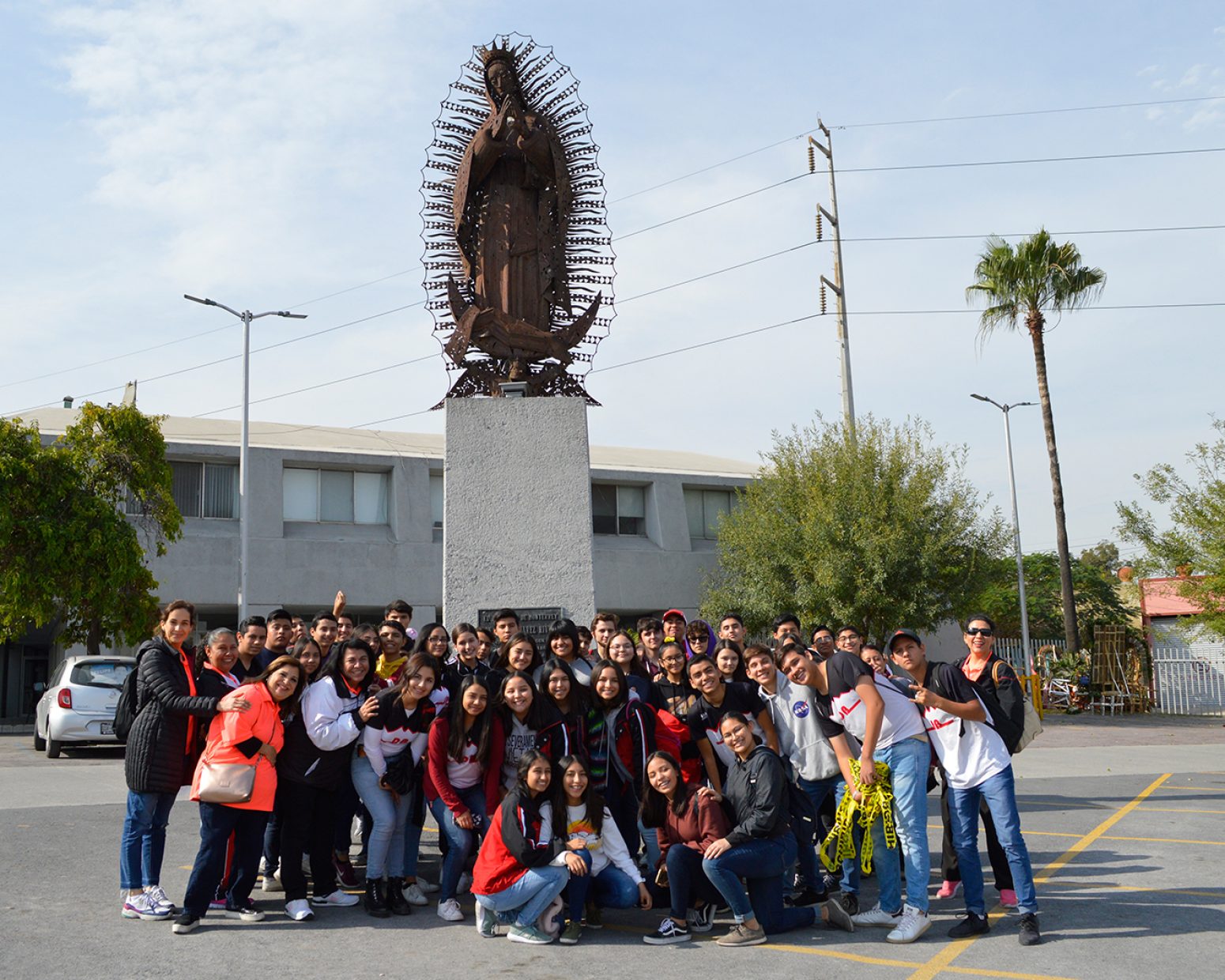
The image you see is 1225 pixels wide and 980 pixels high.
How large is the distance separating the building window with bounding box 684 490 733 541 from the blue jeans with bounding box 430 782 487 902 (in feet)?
84.4

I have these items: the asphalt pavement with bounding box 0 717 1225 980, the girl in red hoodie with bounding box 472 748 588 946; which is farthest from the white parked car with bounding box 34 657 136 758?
the girl in red hoodie with bounding box 472 748 588 946

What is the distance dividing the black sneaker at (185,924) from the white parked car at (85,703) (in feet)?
34.3

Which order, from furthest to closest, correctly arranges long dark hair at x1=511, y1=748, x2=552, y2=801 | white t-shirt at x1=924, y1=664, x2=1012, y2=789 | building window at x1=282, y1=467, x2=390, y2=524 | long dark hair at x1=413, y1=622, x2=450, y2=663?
building window at x1=282, y1=467, x2=390, y2=524, long dark hair at x1=413, y1=622, x2=450, y2=663, long dark hair at x1=511, y1=748, x2=552, y2=801, white t-shirt at x1=924, y1=664, x2=1012, y2=789

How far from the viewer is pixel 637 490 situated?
1246 inches

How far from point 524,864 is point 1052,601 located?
40277mm

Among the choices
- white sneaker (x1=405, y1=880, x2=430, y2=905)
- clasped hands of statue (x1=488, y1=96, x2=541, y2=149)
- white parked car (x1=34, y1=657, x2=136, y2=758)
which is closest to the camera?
white sneaker (x1=405, y1=880, x2=430, y2=905)

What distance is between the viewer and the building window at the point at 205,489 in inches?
1065

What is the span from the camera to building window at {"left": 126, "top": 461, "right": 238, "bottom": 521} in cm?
2706

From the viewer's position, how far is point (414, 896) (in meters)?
6.59

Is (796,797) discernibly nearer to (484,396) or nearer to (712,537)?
(484,396)

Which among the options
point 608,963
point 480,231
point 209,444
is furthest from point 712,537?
point 608,963

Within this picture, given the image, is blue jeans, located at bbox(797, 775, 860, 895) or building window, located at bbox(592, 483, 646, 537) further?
building window, located at bbox(592, 483, 646, 537)

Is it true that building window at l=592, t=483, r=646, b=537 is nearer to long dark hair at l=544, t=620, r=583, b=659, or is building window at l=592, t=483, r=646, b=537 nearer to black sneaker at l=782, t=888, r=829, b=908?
long dark hair at l=544, t=620, r=583, b=659

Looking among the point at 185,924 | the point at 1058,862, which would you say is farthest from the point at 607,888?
the point at 1058,862
